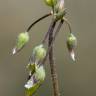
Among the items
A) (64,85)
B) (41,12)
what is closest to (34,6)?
(41,12)

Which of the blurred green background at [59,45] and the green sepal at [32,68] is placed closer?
the green sepal at [32,68]

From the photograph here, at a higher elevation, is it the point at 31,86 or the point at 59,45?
the point at 59,45

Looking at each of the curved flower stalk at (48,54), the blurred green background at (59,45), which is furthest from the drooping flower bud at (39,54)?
the blurred green background at (59,45)

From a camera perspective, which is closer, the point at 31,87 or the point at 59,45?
the point at 31,87

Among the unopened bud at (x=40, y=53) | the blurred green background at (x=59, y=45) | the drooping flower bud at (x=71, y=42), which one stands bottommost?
the unopened bud at (x=40, y=53)

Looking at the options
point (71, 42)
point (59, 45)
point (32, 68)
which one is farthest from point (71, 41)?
point (59, 45)

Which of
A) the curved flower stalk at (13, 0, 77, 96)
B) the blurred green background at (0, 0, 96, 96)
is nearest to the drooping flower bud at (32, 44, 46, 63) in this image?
the curved flower stalk at (13, 0, 77, 96)

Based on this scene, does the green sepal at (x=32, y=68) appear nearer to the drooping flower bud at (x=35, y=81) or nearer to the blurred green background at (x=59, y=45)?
the drooping flower bud at (x=35, y=81)

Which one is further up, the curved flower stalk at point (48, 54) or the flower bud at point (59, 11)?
the flower bud at point (59, 11)

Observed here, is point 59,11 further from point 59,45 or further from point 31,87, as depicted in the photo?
point 59,45
